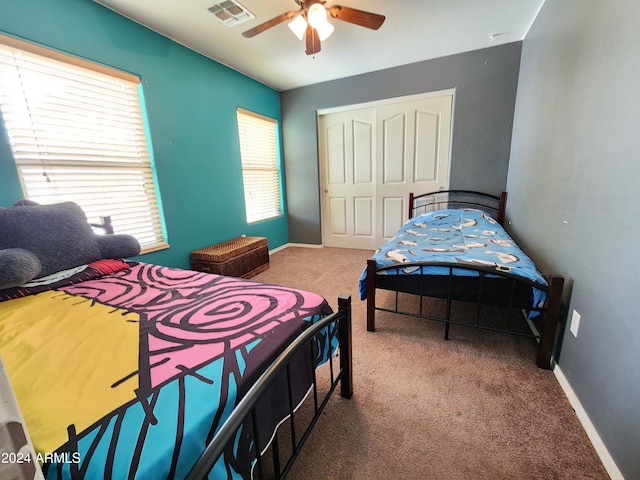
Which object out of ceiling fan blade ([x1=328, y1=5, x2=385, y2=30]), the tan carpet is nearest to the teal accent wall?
ceiling fan blade ([x1=328, y1=5, x2=385, y2=30])

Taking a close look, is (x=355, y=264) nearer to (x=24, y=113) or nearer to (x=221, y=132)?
(x=221, y=132)

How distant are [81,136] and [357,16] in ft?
7.30

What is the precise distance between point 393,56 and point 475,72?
959 millimetres

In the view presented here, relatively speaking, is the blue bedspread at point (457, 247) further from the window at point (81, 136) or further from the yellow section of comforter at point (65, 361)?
the window at point (81, 136)

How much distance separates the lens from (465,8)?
2.26 meters

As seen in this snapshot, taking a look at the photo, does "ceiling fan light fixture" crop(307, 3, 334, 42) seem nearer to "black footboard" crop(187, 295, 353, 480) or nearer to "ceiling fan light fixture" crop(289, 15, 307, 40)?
"ceiling fan light fixture" crop(289, 15, 307, 40)

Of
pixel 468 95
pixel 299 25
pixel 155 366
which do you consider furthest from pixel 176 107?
pixel 468 95

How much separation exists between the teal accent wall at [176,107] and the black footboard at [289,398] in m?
2.10

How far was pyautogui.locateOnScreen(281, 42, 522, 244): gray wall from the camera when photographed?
119 inches

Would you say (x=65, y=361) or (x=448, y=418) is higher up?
(x=65, y=361)

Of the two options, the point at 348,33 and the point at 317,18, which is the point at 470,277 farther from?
the point at 348,33

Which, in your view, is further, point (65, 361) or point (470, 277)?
point (470, 277)

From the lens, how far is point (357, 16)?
1903mm

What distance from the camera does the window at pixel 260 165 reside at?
12.0 feet
